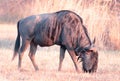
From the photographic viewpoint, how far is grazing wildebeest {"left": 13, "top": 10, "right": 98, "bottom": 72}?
1381cm

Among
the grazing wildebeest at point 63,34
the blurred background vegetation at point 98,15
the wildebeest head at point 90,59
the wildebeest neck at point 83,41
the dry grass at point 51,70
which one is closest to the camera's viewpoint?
the dry grass at point 51,70

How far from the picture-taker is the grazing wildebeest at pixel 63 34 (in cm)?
1381

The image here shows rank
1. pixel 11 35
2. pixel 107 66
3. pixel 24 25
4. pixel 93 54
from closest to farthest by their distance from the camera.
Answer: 1. pixel 93 54
2. pixel 24 25
3. pixel 107 66
4. pixel 11 35

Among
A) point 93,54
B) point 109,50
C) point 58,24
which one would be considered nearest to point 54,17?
point 58,24

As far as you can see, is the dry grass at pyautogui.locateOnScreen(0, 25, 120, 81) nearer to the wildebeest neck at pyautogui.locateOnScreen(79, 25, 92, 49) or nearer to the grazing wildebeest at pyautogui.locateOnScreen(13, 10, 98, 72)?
the grazing wildebeest at pyautogui.locateOnScreen(13, 10, 98, 72)

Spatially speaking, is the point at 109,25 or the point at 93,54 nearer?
the point at 93,54

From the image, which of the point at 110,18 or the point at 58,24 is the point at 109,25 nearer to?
the point at 110,18

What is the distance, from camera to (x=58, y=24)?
1445cm

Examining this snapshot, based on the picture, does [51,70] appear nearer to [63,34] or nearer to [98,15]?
[63,34]

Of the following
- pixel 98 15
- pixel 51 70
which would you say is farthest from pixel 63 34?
pixel 98 15

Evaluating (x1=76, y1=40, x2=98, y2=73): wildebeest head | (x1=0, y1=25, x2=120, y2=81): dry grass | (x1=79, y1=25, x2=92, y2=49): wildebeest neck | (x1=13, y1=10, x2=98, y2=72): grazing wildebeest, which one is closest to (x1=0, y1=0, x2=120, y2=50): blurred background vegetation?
(x1=0, y1=25, x2=120, y2=81): dry grass

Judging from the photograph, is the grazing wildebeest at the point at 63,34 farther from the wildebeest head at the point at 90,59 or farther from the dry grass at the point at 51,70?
the dry grass at the point at 51,70

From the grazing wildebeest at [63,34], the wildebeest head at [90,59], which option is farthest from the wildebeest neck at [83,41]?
the wildebeest head at [90,59]

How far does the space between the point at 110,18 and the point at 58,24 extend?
8213 millimetres
